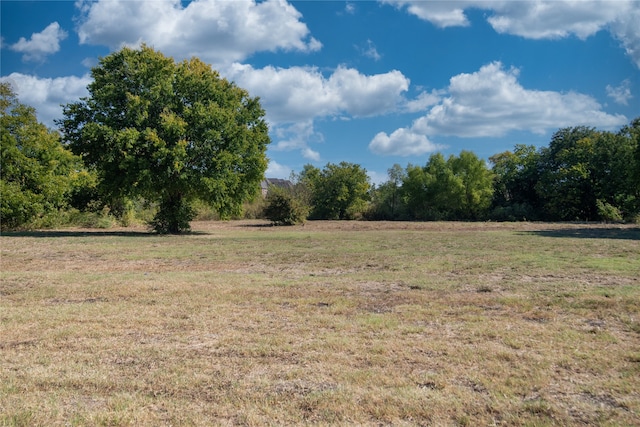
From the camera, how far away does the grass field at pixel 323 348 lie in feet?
12.1

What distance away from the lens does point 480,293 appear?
8.31 metres

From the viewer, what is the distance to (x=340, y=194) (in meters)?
55.4

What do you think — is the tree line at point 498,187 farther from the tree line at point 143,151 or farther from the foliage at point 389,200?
the tree line at point 143,151

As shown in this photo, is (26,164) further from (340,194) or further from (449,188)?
(449,188)

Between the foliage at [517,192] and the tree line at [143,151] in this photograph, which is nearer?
the tree line at [143,151]

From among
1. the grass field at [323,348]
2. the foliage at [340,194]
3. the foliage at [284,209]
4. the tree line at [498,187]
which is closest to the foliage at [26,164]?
the foliage at [284,209]

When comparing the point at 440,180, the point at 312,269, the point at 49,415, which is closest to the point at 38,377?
the point at 49,415

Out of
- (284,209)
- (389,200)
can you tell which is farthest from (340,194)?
(284,209)

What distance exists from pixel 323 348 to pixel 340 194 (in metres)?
50.4

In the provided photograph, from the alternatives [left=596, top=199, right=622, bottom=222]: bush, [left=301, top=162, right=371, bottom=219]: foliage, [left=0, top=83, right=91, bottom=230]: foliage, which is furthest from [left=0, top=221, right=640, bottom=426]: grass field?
[left=301, top=162, right=371, bottom=219]: foliage

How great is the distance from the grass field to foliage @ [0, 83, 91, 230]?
62.9 ft

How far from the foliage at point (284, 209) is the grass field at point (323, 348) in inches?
1063

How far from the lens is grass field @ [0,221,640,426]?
3689mm

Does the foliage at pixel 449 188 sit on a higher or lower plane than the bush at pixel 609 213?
higher
